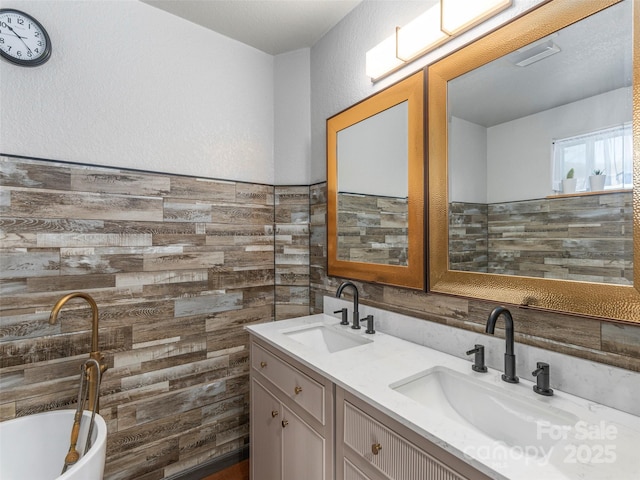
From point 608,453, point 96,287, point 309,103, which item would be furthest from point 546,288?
point 96,287

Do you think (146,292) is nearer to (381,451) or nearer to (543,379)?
(381,451)

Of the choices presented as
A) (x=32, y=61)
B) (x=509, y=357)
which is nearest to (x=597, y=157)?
(x=509, y=357)

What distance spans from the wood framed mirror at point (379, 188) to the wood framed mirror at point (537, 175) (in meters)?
0.08

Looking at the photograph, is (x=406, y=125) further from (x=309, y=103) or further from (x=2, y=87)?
(x=2, y=87)

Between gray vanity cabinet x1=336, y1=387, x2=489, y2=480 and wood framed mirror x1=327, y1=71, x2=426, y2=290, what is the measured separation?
642 mm

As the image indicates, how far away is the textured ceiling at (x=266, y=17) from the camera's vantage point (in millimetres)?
1864

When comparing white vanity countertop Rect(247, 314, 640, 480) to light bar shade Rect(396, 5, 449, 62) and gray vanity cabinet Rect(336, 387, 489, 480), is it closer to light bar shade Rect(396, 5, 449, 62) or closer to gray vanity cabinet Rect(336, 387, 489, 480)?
gray vanity cabinet Rect(336, 387, 489, 480)

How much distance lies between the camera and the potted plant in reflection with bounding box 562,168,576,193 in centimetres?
102

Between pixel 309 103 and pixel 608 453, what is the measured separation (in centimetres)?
221

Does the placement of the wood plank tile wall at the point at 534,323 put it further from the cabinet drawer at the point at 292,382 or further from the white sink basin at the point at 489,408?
the cabinet drawer at the point at 292,382

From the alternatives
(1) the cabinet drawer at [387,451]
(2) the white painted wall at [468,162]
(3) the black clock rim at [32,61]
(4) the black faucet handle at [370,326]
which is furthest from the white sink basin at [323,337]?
(3) the black clock rim at [32,61]

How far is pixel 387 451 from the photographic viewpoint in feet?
3.06

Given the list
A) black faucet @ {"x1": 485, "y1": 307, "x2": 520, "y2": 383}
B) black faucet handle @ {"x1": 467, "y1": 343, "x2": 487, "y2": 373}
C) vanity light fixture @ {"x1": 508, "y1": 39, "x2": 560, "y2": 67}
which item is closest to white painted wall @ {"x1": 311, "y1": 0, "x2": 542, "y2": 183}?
vanity light fixture @ {"x1": 508, "y1": 39, "x2": 560, "y2": 67}

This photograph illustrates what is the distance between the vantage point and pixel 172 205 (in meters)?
1.92
